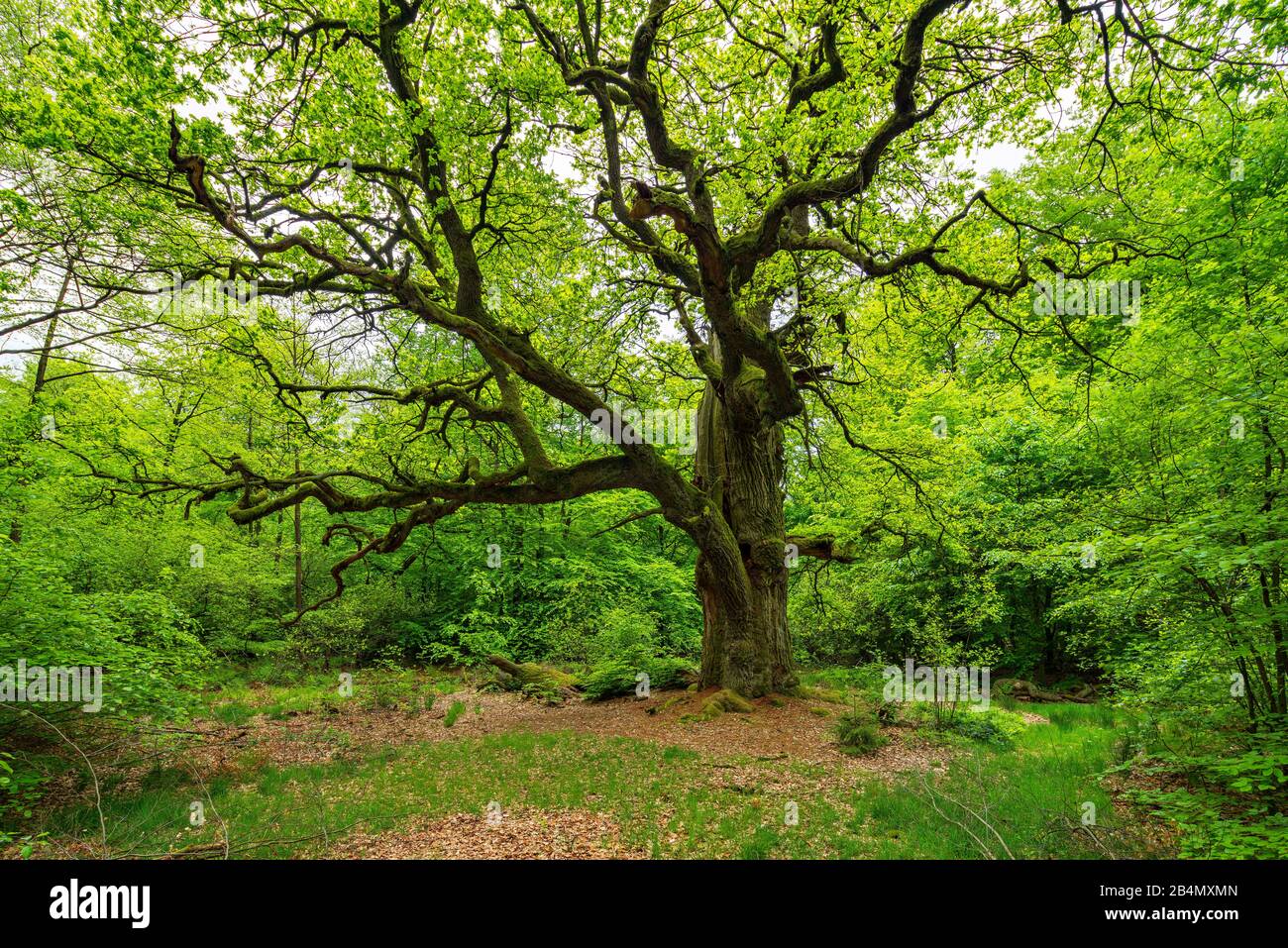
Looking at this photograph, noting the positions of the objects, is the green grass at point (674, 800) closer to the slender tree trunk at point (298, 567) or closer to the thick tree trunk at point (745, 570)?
the thick tree trunk at point (745, 570)

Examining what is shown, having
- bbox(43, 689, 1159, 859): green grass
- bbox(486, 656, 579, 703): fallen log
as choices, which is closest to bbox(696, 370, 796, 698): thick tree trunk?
bbox(43, 689, 1159, 859): green grass

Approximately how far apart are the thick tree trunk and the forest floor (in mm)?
721

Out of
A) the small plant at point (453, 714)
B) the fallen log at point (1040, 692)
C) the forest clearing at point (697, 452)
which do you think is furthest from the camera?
the fallen log at point (1040, 692)

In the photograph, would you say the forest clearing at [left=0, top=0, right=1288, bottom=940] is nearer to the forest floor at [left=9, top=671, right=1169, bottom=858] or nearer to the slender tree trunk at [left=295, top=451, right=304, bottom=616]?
the forest floor at [left=9, top=671, right=1169, bottom=858]

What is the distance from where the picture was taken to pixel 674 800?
18.9 ft

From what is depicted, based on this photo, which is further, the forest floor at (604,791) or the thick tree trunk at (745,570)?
the thick tree trunk at (745,570)

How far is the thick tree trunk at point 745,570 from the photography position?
9.59m

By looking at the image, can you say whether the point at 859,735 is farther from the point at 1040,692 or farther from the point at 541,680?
the point at 541,680

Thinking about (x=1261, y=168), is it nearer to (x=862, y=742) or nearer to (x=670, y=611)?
(x=862, y=742)

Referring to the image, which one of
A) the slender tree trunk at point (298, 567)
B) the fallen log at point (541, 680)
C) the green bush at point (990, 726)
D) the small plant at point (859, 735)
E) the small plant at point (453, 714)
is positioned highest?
the slender tree trunk at point (298, 567)

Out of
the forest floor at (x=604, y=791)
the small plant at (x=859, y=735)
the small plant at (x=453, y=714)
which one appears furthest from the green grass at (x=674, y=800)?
the small plant at (x=453, y=714)

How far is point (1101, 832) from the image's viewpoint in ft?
15.1

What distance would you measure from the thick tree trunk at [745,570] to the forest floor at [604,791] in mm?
721
